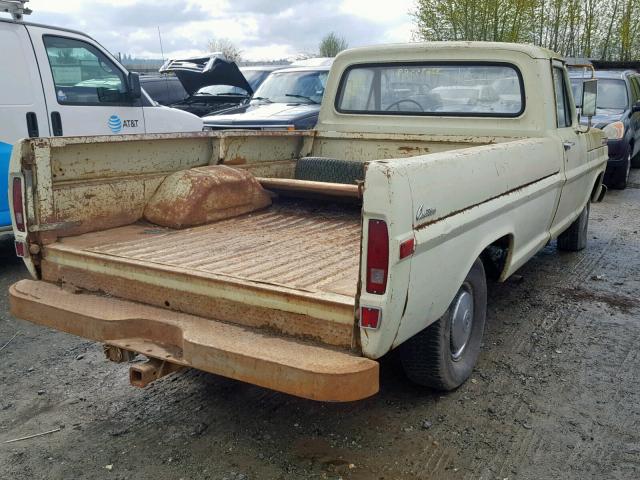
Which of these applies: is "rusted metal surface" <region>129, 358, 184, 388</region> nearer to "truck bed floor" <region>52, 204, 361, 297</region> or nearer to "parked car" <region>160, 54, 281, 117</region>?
"truck bed floor" <region>52, 204, 361, 297</region>

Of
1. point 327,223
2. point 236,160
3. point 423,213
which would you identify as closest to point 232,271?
point 423,213

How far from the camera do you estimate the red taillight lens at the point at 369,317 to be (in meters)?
2.27

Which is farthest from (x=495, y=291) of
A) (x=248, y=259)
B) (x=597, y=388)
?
(x=248, y=259)

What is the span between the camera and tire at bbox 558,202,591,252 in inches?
230

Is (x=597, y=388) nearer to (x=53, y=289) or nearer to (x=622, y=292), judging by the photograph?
(x=622, y=292)

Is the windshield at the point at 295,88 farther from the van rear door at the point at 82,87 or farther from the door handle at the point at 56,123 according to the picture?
the door handle at the point at 56,123

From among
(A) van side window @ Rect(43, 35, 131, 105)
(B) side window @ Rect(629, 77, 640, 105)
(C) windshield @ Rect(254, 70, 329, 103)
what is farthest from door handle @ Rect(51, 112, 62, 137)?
(B) side window @ Rect(629, 77, 640, 105)

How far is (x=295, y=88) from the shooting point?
380 inches

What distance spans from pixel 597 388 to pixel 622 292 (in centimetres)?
182

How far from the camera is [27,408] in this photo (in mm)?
3160

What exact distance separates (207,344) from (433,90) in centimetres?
306

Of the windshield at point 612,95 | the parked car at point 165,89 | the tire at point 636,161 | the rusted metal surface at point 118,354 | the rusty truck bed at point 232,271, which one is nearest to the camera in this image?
the rusty truck bed at point 232,271

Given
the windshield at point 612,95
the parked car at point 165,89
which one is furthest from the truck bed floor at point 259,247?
the parked car at point 165,89

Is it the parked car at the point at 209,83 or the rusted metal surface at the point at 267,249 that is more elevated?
the parked car at the point at 209,83
